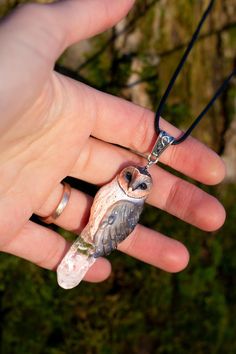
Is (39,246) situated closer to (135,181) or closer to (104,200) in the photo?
(104,200)

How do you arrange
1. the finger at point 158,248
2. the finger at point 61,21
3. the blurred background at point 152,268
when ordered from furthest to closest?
1. the blurred background at point 152,268
2. the finger at point 158,248
3. the finger at point 61,21

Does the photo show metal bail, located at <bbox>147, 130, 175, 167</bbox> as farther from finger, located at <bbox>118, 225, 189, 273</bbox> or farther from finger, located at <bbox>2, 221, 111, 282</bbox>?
finger, located at <bbox>2, 221, 111, 282</bbox>

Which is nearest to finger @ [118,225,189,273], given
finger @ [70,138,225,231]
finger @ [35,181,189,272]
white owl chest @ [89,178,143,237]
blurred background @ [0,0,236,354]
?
finger @ [35,181,189,272]

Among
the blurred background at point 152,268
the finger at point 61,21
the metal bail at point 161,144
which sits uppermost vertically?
the finger at point 61,21

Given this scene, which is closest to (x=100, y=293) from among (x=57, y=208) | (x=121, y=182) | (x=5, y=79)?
(x=57, y=208)

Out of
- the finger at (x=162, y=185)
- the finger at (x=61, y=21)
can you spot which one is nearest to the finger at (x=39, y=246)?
the finger at (x=162, y=185)

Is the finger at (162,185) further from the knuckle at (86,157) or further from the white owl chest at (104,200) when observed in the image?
the white owl chest at (104,200)

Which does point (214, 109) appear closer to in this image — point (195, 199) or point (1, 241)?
point (195, 199)

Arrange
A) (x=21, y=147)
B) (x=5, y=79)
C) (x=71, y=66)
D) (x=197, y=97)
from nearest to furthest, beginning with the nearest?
(x=5, y=79), (x=21, y=147), (x=71, y=66), (x=197, y=97)
